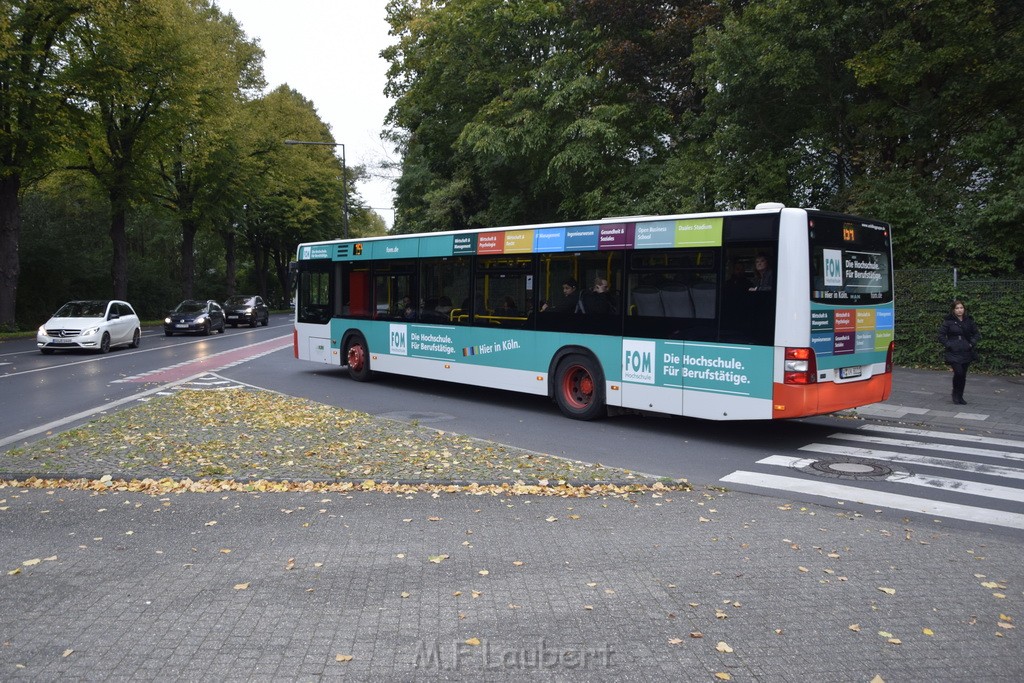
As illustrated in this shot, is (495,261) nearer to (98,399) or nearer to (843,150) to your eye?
(98,399)

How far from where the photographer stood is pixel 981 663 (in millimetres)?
3957

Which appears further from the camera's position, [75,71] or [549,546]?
[75,71]

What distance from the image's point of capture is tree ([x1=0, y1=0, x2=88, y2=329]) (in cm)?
2641

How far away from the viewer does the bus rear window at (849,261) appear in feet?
31.6

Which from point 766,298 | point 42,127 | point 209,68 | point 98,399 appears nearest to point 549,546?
point 766,298

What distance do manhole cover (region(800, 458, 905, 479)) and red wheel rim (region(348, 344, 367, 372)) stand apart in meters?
9.79

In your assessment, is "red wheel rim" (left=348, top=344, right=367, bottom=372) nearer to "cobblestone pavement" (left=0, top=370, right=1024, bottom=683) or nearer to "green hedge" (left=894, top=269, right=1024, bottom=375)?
"cobblestone pavement" (left=0, top=370, right=1024, bottom=683)

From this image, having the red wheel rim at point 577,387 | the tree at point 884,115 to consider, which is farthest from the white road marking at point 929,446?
the tree at point 884,115

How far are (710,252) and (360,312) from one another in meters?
8.36

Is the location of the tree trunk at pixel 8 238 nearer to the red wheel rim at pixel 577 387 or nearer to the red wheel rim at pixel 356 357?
the red wheel rim at pixel 356 357

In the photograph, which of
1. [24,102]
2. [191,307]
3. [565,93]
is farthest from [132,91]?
[565,93]

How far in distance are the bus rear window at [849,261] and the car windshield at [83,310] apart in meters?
21.1

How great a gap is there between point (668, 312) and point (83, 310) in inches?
784

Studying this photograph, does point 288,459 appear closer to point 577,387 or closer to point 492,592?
point 492,592
